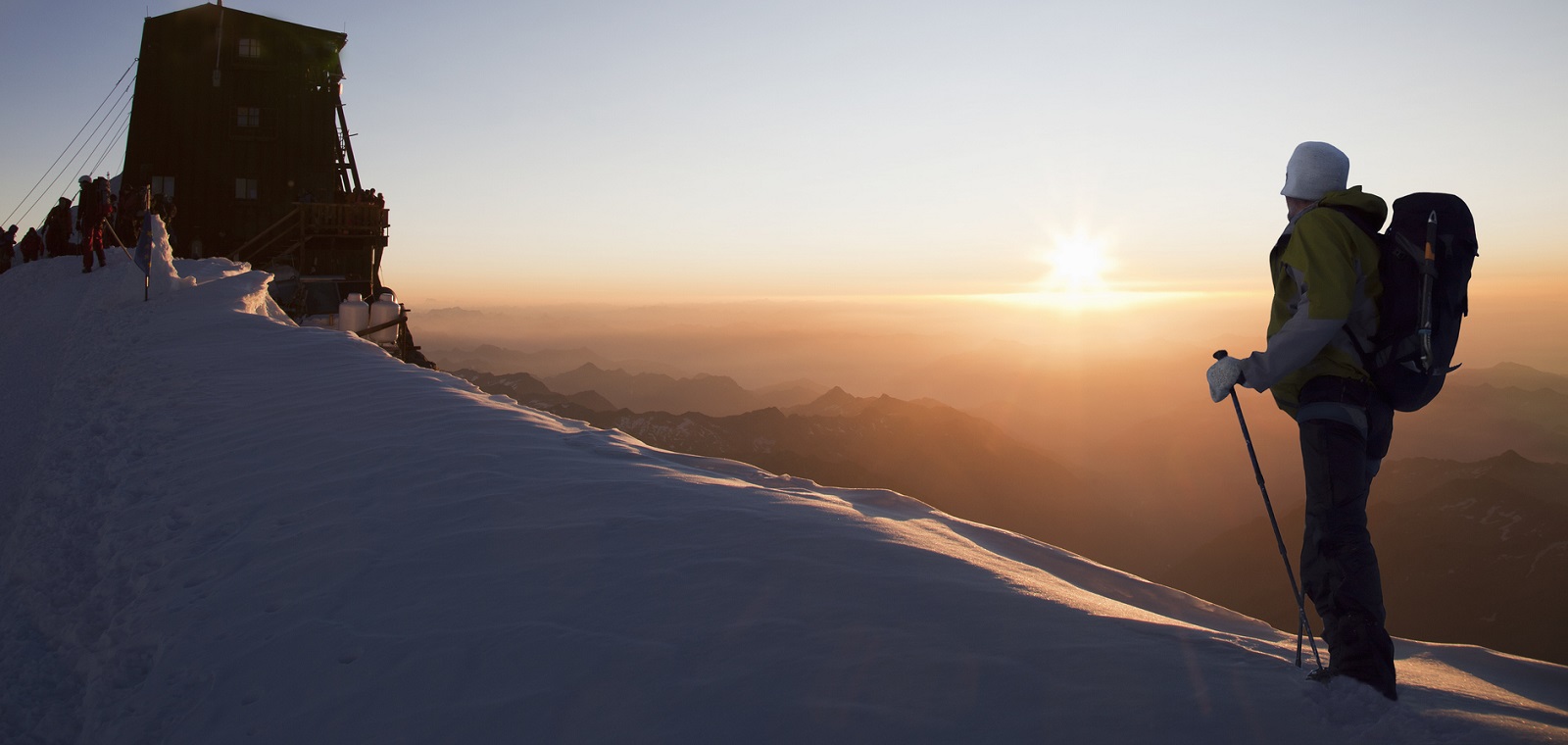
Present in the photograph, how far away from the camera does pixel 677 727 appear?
2658 mm

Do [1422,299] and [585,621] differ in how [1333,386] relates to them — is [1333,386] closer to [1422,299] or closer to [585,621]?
[1422,299]

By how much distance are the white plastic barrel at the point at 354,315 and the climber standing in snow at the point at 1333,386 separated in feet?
81.9

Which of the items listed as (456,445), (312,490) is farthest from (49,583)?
(456,445)

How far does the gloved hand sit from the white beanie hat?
2.42 feet

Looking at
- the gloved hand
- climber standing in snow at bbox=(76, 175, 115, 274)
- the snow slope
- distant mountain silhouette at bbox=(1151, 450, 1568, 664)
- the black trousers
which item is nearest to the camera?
the snow slope

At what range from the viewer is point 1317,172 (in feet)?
11.0

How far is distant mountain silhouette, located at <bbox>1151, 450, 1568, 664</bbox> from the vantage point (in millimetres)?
63094

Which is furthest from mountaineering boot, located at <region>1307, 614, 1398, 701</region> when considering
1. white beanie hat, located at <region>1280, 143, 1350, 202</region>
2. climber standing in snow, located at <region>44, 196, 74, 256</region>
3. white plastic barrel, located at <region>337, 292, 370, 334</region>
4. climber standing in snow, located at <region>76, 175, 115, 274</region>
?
climber standing in snow, located at <region>44, 196, 74, 256</region>

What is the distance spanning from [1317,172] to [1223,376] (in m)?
0.90

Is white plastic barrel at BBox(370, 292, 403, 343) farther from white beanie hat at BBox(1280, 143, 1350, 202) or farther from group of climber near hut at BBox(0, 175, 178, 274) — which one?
white beanie hat at BBox(1280, 143, 1350, 202)

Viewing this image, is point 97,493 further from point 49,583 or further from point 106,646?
point 106,646

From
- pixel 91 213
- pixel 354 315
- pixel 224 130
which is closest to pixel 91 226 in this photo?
pixel 91 213

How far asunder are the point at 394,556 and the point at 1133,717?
3.62 metres

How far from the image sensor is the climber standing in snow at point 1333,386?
293cm
